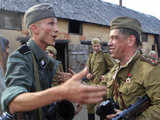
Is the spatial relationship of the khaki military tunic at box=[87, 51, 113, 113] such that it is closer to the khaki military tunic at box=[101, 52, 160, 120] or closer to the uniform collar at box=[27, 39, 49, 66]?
the khaki military tunic at box=[101, 52, 160, 120]

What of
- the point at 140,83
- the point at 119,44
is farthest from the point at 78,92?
the point at 119,44

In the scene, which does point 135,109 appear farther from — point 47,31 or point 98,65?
point 98,65

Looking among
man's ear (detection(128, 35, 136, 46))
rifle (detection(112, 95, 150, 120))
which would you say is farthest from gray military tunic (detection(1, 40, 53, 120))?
man's ear (detection(128, 35, 136, 46))

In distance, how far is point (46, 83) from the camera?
1780 mm

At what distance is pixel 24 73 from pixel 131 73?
1.36 metres

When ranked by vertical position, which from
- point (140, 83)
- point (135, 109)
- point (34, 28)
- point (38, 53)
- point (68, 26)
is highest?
point (68, 26)

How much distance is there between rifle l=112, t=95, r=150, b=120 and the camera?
1895 mm

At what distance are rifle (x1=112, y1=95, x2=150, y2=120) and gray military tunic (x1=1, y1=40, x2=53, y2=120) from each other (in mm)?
859

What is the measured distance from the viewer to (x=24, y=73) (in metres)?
1.43

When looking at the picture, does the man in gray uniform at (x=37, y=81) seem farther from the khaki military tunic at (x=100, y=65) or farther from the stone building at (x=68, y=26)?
the stone building at (x=68, y=26)

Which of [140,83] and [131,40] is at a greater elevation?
[131,40]

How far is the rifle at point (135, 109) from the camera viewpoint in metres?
1.89

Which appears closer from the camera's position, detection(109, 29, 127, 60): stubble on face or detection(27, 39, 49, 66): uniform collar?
detection(27, 39, 49, 66): uniform collar

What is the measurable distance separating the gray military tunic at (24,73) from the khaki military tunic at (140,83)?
97cm
